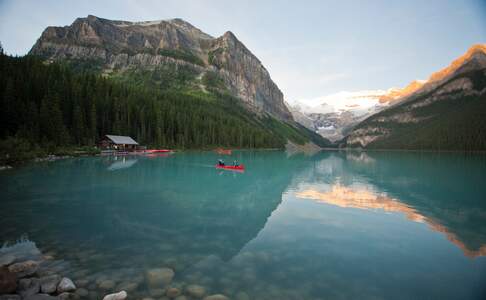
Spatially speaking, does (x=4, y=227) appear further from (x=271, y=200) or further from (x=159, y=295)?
(x=271, y=200)

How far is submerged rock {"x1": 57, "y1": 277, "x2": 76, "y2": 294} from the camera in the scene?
33.2 ft

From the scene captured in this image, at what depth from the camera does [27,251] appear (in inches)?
554

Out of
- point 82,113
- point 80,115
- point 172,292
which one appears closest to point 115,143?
point 80,115

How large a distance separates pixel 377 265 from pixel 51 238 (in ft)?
61.0

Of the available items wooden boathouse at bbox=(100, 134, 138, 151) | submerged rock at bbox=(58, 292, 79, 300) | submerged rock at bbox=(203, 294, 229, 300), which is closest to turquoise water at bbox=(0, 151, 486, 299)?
submerged rock at bbox=(203, 294, 229, 300)

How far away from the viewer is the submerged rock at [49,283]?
996 centimetres

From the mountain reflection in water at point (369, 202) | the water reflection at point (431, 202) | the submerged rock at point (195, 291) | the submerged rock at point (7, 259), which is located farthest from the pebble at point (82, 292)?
the mountain reflection in water at point (369, 202)

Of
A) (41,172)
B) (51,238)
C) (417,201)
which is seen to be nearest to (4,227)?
(51,238)

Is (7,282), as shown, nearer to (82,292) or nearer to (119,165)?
(82,292)

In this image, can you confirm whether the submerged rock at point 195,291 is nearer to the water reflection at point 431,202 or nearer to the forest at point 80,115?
the water reflection at point 431,202

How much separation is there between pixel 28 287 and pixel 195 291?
6.06 metres

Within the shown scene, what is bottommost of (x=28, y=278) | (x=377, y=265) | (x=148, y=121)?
(x=377, y=265)

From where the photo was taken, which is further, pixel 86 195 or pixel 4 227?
pixel 86 195

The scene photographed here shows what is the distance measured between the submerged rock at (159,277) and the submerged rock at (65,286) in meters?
2.77
